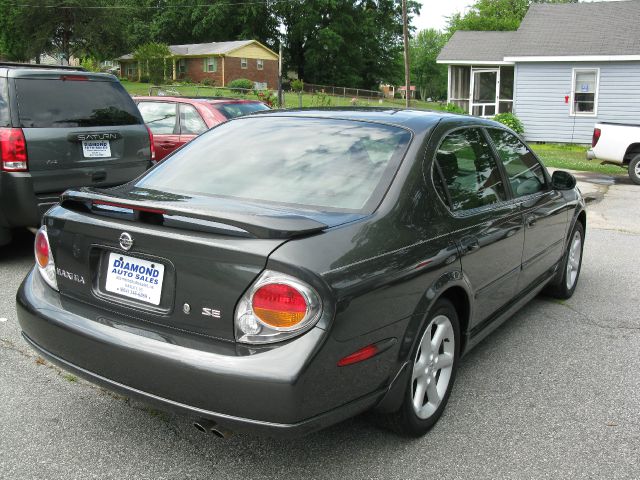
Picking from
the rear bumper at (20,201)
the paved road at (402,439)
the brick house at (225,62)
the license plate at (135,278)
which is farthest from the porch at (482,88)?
the brick house at (225,62)

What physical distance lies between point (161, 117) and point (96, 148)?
336 centimetres

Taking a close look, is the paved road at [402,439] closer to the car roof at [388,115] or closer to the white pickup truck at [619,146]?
the car roof at [388,115]

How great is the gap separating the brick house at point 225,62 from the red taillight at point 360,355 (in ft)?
217

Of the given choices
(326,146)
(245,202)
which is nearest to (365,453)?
(245,202)

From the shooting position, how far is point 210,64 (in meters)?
68.2

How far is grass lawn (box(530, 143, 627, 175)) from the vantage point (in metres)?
16.4

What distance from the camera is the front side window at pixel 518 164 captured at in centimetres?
426

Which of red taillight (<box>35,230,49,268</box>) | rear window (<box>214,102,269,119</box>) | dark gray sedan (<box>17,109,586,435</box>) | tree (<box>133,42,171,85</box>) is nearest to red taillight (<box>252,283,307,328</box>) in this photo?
dark gray sedan (<box>17,109,586,435</box>)

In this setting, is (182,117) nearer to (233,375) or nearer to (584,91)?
(233,375)

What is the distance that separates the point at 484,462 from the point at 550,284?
275cm

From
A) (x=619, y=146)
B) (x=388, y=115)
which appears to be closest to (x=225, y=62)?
(x=619, y=146)

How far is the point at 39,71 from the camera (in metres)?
6.16

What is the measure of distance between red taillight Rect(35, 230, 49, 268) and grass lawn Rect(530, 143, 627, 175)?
14824mm

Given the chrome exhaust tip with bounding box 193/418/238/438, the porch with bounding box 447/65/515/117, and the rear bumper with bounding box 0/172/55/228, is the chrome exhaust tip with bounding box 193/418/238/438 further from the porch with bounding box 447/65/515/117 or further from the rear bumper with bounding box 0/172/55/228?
the porch with bounding box 447/65/515/117
